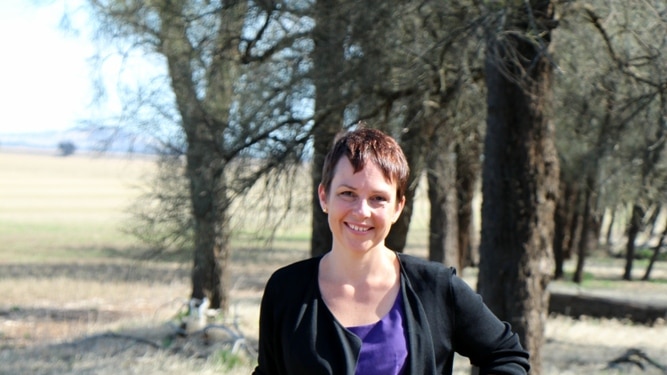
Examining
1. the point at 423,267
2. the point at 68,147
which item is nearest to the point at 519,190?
the point at 423,267

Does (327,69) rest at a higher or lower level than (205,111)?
higher

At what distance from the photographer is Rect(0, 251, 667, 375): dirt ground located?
10148 millimetres

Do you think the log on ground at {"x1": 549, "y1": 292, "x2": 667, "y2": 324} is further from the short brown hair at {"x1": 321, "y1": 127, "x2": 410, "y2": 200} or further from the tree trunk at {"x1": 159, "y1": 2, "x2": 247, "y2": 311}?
the short brown hair at {"x1": 321, "y1": 127, "x2": 410, "y2": 200}

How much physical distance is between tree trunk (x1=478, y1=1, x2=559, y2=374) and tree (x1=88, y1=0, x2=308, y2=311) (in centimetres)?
221

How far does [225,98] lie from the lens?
35.0 feet

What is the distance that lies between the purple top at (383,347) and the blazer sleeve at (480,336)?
6.7 inches

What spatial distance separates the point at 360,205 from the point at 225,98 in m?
7.96

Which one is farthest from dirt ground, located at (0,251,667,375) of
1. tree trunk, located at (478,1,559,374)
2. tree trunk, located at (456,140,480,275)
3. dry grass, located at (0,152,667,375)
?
tree trunk, located at (478,1,559,374)

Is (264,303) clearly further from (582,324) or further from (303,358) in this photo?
(582,324)

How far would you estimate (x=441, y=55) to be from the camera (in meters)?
9.12

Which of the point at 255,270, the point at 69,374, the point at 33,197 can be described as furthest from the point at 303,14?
the point at 33,197

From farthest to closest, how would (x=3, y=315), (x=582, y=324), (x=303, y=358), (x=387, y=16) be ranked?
(x=3, y=315)
(x=582, y=324)
(x=387, y=16)
(x=303, y=358)

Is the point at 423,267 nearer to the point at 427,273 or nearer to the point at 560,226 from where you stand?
the point at 427,273

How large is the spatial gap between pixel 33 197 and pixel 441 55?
68.9 metres
